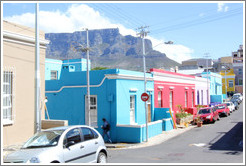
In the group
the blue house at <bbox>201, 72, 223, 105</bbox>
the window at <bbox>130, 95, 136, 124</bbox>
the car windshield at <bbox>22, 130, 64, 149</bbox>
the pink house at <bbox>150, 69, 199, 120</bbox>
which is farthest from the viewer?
the blue house at <bbox>201, 72, 223, 105</bbox>

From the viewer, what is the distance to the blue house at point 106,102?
1934 cm

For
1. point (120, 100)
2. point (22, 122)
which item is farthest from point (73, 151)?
point (120, 100)

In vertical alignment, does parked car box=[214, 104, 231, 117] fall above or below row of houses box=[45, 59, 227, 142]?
below

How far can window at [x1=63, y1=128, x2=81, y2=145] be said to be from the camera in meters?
8.36

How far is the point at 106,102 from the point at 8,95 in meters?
8.21

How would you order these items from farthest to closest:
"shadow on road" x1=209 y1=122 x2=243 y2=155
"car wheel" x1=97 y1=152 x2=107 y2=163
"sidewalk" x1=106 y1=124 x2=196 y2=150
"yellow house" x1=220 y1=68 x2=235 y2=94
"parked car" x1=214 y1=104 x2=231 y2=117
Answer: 1. "yellow house" x1=220 y1=68 x2=235 y2=94
2. "parked car" x1=214 y1=104 x2=231 y2=117
3. "sidewalk" x1=106 y1=124 x2=196 y2=150
4. "shadow on road" x1=209 y1=122 x2=243 y2=155
5. "car wheel" x1=97 y1=152 x2=107 y2=163

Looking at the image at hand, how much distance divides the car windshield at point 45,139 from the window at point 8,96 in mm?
4635

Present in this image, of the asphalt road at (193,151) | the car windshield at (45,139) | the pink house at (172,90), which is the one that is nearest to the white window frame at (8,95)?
the car windshield at (45,139)

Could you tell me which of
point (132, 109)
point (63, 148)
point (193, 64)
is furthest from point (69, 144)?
point (193, 64)

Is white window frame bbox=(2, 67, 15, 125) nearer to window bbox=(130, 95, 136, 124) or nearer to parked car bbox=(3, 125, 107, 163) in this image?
parked car bbox=(3, 125, 107, 163)

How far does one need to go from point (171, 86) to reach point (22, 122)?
60.8 feet

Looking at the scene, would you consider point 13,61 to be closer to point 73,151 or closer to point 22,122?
point 22,122

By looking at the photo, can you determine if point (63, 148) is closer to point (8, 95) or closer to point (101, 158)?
point (101, 158)

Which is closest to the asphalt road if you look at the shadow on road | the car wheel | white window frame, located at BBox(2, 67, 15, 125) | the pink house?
the shadow on road
